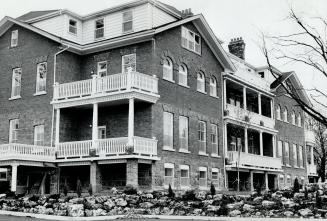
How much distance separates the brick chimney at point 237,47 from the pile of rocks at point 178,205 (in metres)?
24.0

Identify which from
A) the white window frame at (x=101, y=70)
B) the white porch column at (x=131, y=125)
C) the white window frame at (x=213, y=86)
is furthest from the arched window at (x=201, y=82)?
the white porch column at (x=131, y=125)

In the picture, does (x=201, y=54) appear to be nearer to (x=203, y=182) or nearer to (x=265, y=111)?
(x=203, y=182)

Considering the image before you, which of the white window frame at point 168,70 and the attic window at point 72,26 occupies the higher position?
the attic window at point 72,26

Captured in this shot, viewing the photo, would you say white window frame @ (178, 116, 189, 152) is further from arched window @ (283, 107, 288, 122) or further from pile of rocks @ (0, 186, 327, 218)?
arched window @ (283, 107, 288, 122)

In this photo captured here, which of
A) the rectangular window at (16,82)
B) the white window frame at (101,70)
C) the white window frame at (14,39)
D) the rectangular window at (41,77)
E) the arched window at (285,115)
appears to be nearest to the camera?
the white window frame at (101,70)

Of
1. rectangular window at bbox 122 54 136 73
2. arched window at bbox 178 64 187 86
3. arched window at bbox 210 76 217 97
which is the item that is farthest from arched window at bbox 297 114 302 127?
rectangular window at bbox 122 54 136 73

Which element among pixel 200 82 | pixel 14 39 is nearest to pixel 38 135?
pixel 14 39

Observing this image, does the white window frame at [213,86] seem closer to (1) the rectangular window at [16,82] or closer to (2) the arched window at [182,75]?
(2) the arched window at [182,75]

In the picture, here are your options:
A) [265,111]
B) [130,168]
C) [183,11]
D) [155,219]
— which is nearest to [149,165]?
[130,168]

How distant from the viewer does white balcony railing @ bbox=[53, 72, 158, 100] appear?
2639 centimetres

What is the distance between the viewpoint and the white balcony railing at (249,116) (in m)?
36.4

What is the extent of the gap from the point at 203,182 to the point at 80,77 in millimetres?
10376

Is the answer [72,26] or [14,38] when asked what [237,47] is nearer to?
[72,26]

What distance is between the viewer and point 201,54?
33.8 metres
